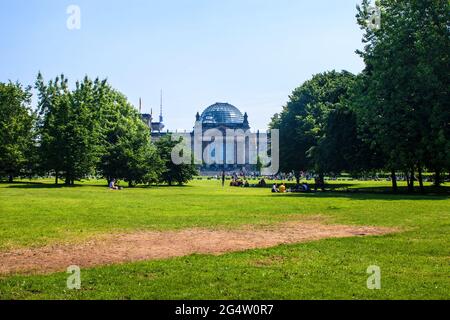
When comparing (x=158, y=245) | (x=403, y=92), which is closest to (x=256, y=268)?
(x=158, y=245)

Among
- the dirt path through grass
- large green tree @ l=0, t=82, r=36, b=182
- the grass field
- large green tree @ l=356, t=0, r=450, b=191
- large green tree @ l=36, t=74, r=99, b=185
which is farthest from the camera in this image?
large green tree @ l=0, t=82, r=36, b=182

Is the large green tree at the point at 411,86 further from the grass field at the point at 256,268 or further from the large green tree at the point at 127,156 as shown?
the large green tree at the point at 127,156

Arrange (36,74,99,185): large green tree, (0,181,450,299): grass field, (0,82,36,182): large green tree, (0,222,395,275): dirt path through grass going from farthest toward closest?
1. (0,82,36,182): large green tree
2. (36,74,99,185): large green tree
3. (0,222,395,275): dirt path through grass
4. (0,181,450,299): grass field

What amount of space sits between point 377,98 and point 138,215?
89.6 feet

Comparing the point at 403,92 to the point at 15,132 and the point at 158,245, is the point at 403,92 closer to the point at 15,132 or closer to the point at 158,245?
the point at 158,245

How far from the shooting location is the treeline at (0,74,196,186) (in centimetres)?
5491

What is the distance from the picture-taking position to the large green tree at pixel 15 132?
5925 centimetres

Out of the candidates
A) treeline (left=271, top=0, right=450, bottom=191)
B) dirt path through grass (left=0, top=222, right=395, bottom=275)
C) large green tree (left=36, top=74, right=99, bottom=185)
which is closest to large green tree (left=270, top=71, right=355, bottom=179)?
treeline (left=271, top=0, right=450, bottom=191)

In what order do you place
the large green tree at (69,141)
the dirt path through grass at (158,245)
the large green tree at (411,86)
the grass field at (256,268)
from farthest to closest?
the large green tree at (69,141) < the large green tree at (411,86) < the dirt path through grass at (158,245) < the grass field at (256,268)

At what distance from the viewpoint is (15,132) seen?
6284 centimetres

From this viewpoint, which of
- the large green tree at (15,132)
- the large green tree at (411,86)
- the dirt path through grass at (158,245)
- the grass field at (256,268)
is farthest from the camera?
the large green tree at (15,132)

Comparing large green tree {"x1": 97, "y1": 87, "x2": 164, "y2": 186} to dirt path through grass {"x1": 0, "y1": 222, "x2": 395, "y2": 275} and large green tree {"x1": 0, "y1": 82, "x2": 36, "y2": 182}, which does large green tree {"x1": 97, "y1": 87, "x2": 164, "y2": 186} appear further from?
dirt path through grass {"x1": 0, "y1": 222, "x2": 395, "y2": 275}

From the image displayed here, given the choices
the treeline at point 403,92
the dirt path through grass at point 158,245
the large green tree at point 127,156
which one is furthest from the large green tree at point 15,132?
the dirt path through grass at point 158,245
